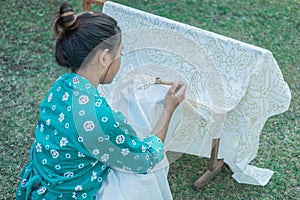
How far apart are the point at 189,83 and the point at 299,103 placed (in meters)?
1.15

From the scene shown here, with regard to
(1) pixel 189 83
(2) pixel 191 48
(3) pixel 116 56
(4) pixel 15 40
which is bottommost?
(4) pixel 15 40

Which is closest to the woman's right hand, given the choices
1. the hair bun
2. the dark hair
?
the dark hair

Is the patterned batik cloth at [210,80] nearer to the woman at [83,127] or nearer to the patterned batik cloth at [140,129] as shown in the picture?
the patterned batik cloth at [140,129]

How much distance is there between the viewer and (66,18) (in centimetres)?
161

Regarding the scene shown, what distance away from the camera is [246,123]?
2234 millimetres

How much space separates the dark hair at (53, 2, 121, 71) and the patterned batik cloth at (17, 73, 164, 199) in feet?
0.24

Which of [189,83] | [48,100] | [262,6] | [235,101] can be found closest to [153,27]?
[189,83]

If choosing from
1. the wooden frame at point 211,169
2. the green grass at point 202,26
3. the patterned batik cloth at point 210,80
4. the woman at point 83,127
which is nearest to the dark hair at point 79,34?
the woman at point 83,127

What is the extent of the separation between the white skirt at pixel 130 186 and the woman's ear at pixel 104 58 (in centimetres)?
40

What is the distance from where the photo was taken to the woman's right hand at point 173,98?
1907 mm

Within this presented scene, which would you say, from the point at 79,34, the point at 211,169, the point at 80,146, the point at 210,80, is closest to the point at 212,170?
the point at 211,169

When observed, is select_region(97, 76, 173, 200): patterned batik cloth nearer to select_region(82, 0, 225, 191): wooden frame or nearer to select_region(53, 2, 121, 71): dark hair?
select_region(53, 2, 121, 71): dark hair

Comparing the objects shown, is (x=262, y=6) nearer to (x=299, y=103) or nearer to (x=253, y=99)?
(x=299, y=103)

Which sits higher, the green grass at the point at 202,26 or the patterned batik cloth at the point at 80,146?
the patterned batik cloth at the point at 80,146
